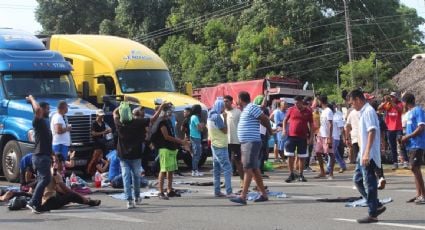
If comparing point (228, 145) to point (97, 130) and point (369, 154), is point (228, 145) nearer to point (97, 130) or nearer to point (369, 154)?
point (369, 154)

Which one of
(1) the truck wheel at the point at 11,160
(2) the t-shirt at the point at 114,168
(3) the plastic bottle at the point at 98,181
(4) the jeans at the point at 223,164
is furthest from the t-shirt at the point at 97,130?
(4) the jeans at the point at 223,164

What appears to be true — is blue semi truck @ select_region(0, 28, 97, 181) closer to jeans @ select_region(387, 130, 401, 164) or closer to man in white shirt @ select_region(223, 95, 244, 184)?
man in white shirt @ select_region(223, 95, 244, 184)

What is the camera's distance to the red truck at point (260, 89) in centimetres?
3011

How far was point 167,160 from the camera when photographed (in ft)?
38.8

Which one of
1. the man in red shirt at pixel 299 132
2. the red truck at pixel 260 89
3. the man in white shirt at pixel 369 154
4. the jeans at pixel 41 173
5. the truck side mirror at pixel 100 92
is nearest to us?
the man in white shirt at pixel 369 154

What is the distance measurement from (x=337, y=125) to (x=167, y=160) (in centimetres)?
585

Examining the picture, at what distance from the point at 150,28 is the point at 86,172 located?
1502 inches

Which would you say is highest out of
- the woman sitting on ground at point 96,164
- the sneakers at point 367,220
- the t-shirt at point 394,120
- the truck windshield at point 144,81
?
the truck windshield at point 144,81

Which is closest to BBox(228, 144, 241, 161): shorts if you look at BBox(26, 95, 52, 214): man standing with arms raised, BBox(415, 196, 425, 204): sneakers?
BBox(415, 196, 425, 204): sneakers

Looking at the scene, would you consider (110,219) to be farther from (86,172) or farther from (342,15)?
(342,15)

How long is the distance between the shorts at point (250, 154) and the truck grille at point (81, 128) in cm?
637

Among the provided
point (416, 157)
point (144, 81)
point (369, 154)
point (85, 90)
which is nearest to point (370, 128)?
point (369, 154)

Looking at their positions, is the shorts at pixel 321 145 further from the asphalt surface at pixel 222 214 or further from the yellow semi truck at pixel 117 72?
the yellow semi truck at pixel 117 72

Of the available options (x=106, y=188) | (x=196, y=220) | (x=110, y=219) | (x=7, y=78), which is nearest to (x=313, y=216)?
(x=196, y=220)
